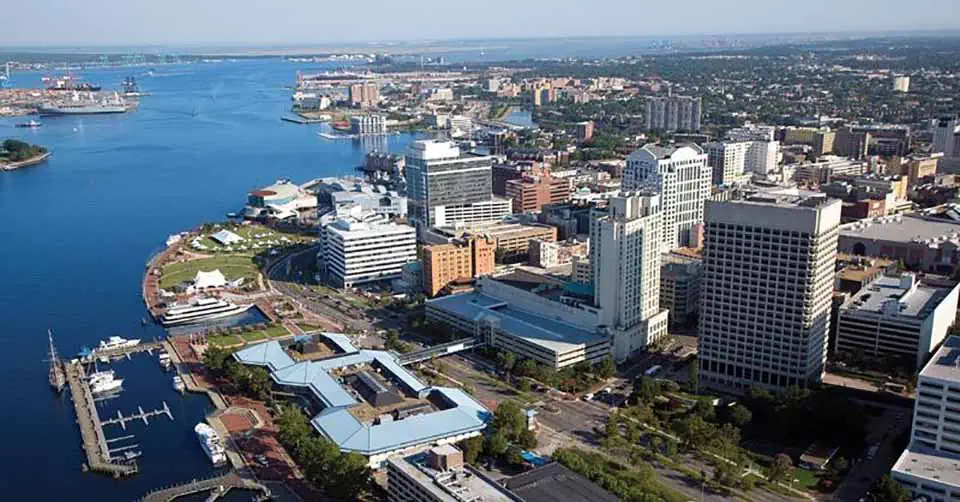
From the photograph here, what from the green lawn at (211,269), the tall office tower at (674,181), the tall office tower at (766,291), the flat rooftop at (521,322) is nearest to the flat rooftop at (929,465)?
the tall office tower at (766,291)

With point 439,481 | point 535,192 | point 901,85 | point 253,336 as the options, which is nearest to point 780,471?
point 439,481

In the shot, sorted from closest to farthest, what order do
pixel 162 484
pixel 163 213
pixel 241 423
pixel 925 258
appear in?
pixel 162 484, pixel 241 423, pixel 925 258, pixel 163 213

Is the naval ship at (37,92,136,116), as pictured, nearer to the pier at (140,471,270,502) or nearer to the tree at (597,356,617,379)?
the tree at (597,356,617,379)

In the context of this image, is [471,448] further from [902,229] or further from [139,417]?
[902,229]

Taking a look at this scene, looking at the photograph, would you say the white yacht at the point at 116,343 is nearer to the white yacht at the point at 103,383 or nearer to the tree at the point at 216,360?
the white yacht at the point at 103,383

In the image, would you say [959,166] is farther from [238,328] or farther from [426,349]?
[238,328]

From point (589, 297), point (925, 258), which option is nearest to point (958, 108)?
point (925, 258)

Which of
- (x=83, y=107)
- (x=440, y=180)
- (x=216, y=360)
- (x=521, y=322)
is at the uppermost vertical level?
(x=83, y=107)

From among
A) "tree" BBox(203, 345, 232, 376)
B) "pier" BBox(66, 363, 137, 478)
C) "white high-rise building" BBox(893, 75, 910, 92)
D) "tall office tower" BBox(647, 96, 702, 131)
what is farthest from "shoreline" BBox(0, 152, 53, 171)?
"white high-rise building" BBox(893, 75, 910, 92)
